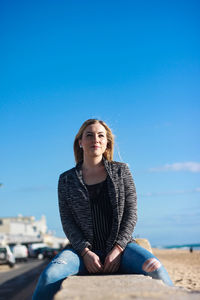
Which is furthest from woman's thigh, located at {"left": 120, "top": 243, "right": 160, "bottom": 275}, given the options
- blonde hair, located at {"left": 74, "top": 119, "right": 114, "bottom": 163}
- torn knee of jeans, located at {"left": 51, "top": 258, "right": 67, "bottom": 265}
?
blonde hair, located at {"left": 74, "top": 119, "right": 114, "bottom": 163}

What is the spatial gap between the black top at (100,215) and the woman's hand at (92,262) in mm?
252

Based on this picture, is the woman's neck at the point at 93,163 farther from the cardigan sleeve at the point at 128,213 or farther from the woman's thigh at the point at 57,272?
the woman's thigh at the point at 57,272

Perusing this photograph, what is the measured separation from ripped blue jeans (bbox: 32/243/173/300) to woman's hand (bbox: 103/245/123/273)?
0.04 m

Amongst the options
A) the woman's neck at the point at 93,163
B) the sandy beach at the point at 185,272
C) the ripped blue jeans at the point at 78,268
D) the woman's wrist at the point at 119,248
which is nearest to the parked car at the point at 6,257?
the sandy beach at the point at 185,272

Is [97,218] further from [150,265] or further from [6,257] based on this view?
[6,257]

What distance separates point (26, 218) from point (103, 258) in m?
147

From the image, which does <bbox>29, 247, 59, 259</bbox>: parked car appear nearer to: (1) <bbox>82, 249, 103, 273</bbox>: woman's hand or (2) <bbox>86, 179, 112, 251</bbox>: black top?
(2) <bbox>86, 179, 112, 251</bbox>: black top

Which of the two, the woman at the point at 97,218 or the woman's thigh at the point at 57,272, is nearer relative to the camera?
the woman's thigh at the point at 57,272

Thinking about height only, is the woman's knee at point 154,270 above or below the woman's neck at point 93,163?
below

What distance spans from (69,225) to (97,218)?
27cm

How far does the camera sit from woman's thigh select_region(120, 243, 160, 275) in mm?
3027

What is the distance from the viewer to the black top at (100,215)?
3473mm

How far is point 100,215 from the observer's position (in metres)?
3.50

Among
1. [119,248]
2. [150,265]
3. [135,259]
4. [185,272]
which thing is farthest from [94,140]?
[185,272]
